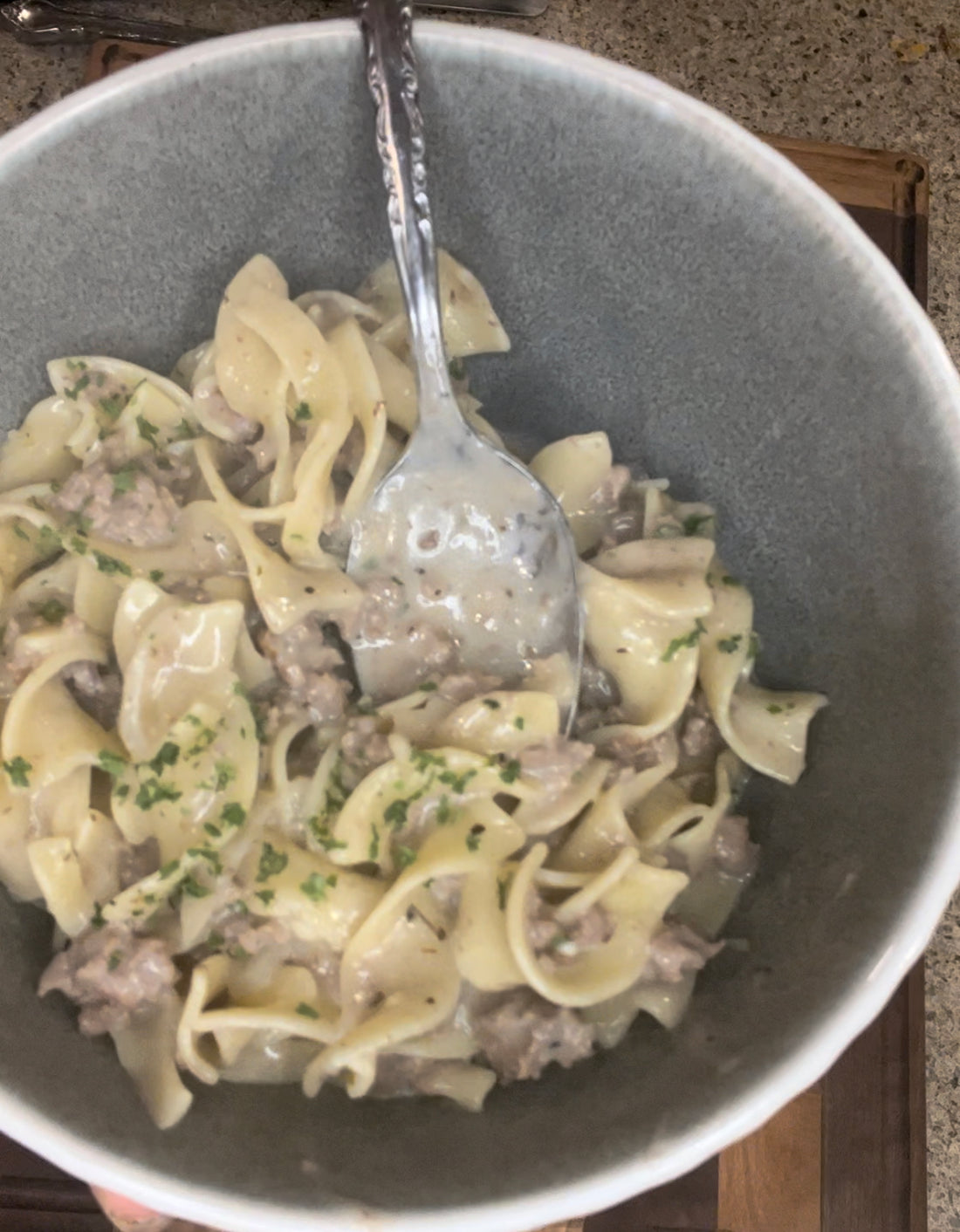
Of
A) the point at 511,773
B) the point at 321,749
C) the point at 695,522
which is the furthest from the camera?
the point at 695,522

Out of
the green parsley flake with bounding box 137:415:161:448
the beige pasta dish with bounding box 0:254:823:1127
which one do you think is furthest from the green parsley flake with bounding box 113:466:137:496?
the green parsley flake with bounding box 137:415:161:448

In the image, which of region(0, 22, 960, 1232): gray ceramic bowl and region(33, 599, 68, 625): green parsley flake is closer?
region(0, 22, 960, 1232): gray ceramic bowl

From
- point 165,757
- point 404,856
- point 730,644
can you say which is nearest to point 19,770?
point 165,757

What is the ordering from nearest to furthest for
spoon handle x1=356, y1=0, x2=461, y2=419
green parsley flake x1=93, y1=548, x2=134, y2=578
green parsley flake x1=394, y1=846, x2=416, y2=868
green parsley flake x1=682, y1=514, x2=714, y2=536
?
spoon handle x1=356, y1=0, x2=461, y2=419 → green parsley flake x1=394, y1=846, x2=416, y2=868 → green parsley flake x1=93, y1=548, x2=134, y2=578 → green parsley flake x1=682, y1=514, x2=714, y2=536

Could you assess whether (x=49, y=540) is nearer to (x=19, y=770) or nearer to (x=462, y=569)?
(x=19, y=770)

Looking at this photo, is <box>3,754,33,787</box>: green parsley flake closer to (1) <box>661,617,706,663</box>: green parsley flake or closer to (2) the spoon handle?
(2) the spoon handle

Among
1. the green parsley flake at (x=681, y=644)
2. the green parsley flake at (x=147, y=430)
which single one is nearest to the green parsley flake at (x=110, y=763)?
the green parsley flake at (x=147, y=430)
